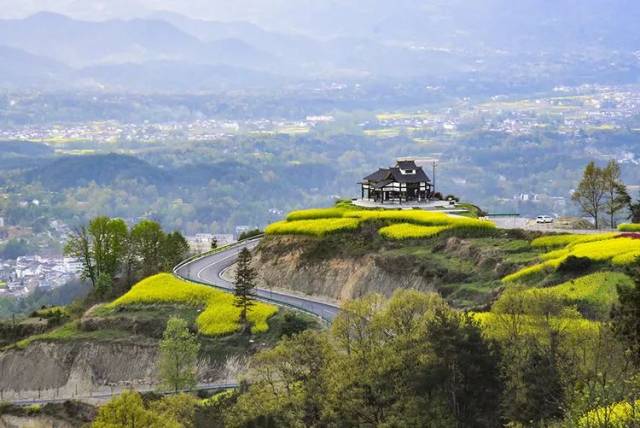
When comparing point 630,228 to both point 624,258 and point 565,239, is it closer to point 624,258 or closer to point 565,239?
point 565,239

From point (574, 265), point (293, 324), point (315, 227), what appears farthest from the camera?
point (315, 227)

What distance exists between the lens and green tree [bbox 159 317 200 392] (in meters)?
62.6

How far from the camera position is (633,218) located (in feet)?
274

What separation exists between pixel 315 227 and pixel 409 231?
7.93 meters

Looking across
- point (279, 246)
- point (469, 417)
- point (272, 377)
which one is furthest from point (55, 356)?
point (469, 417)

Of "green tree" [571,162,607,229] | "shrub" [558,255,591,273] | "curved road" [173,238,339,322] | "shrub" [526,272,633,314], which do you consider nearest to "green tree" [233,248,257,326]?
"curved road" [173,238,339,322]

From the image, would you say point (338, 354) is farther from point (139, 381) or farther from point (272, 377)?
point (139, 381)

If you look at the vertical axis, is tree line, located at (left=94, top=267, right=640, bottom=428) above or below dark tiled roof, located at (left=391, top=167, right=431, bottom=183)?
below

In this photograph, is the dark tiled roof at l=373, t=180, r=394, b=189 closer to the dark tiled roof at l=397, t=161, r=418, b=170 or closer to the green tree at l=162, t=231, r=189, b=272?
the dark tiled roof at l=397, t=161, r=418, b=170

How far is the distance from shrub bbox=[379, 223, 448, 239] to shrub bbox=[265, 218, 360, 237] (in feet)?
9.69

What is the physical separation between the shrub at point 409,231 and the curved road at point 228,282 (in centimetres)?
683

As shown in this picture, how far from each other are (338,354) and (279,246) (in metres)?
36.0

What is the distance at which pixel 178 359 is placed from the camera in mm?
63344

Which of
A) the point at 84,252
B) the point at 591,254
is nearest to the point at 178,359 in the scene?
the point at 591,254
